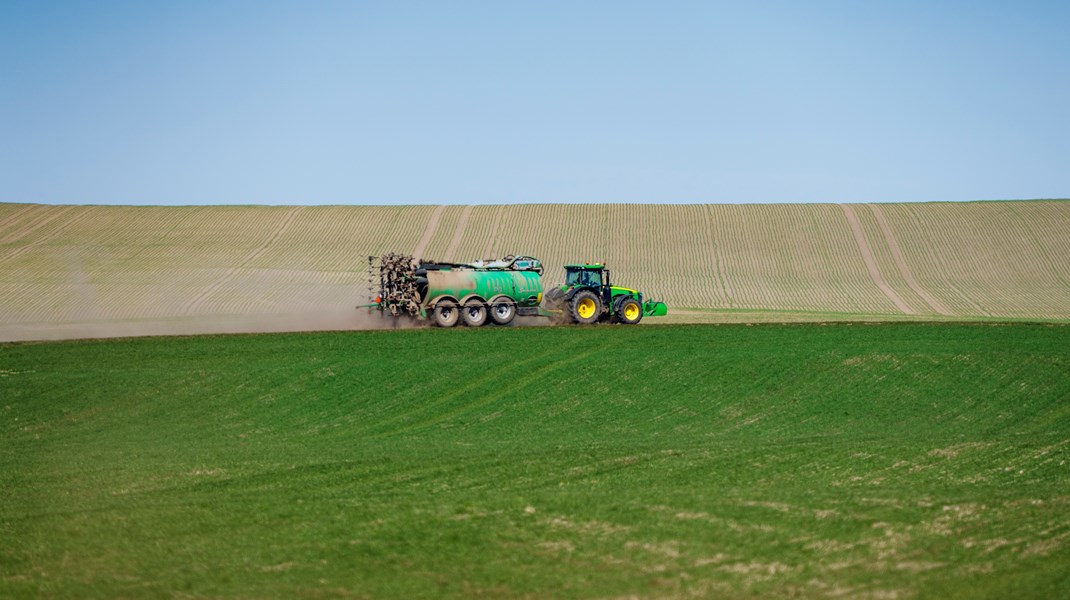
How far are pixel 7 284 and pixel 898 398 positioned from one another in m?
49.1

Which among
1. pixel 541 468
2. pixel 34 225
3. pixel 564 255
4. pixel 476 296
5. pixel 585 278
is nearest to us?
pixel 541 468

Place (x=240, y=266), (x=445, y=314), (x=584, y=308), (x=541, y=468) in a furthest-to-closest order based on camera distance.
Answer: (x=240, y=266), (x=584, y=308), (x=445, y=314), (x=541, y=468)

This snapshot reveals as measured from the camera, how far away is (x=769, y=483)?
606 inches

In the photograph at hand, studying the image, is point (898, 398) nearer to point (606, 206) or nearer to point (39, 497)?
point (39, 497)

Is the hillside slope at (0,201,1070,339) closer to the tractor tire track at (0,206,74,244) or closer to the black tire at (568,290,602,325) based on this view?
the tractor tire track at (0,206,74,244)

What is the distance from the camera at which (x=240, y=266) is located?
214 ft

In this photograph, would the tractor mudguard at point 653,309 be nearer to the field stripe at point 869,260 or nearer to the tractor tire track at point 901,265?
the field stripe at point 869,260

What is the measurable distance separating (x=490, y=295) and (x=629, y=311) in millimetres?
4903

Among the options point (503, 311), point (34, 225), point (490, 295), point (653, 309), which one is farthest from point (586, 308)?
point (34, 225)

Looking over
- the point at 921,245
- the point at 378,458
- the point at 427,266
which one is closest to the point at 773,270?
the point at 921,245

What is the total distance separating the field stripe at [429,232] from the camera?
69.4m

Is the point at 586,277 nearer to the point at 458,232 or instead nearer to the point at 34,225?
the point at 458,232

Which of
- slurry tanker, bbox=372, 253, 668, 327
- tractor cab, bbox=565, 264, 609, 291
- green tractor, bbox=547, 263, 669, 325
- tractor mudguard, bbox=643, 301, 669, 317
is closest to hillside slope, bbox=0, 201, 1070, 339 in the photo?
slurry tanker, bbox=372, 253, 668, 327

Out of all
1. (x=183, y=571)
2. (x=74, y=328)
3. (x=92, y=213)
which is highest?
(x=92, y=213)
